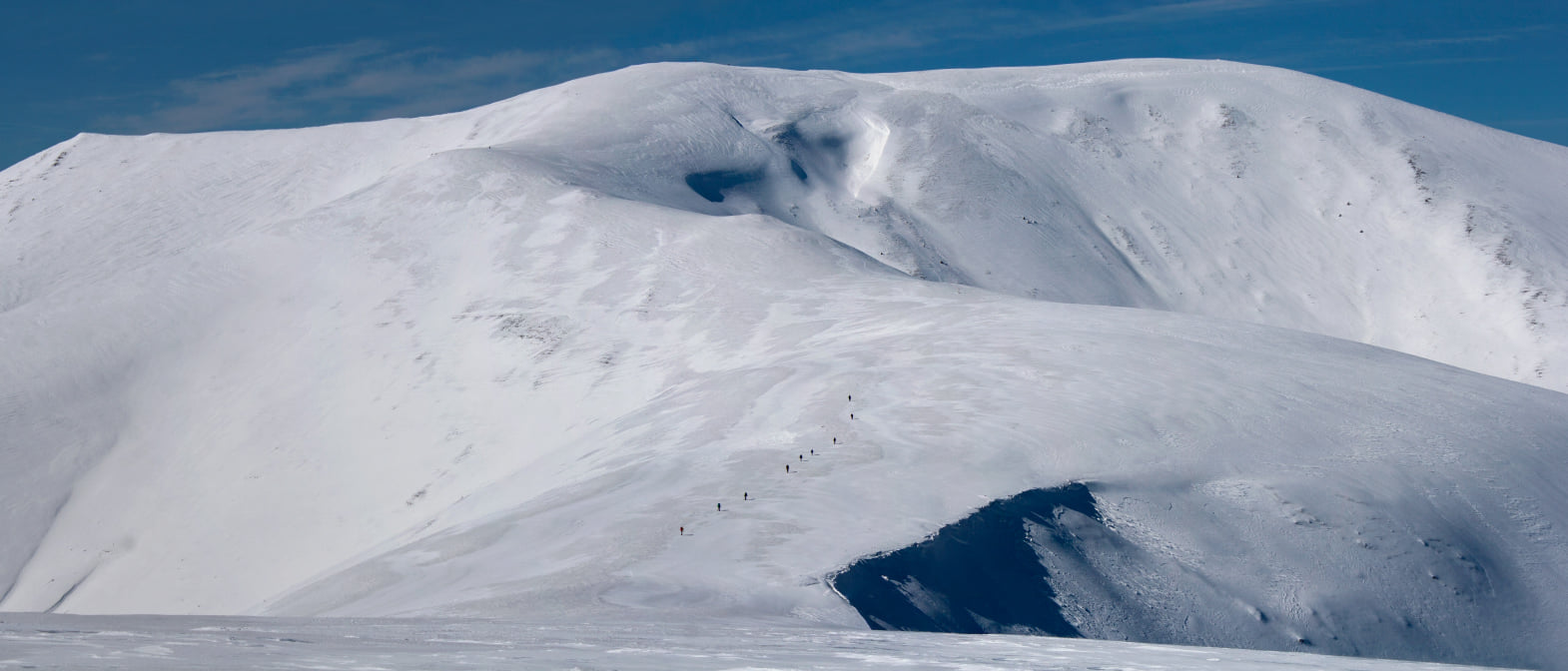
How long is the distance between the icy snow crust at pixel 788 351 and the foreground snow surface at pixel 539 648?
186 centimetres

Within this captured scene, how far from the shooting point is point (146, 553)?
95.3 ft

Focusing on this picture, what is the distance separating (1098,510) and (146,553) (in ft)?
74.2

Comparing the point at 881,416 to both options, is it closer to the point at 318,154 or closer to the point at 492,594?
the point at 492,594

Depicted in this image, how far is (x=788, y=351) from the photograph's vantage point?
2806cm

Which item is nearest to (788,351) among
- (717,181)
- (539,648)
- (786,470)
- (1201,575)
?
(786,470)

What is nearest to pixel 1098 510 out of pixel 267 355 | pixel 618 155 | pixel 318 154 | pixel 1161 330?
pixel 1161 330

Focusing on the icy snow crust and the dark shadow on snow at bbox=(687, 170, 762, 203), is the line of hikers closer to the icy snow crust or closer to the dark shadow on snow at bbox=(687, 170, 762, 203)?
the icy snow crust

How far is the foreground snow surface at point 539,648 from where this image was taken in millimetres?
7672

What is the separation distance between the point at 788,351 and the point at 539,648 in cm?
1936

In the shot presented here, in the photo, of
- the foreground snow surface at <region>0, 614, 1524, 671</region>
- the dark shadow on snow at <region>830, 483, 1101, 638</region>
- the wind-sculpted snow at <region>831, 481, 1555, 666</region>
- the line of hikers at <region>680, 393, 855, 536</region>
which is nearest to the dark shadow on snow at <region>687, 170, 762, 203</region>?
the line of hikers at <region>680, 393, 855, 536</region>

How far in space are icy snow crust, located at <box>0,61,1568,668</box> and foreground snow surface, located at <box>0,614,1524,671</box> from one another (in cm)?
186

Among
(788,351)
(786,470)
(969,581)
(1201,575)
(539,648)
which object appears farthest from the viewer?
(788,351)

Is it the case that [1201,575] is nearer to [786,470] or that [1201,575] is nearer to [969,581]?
[969,581]

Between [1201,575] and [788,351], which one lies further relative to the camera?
[788,351]
